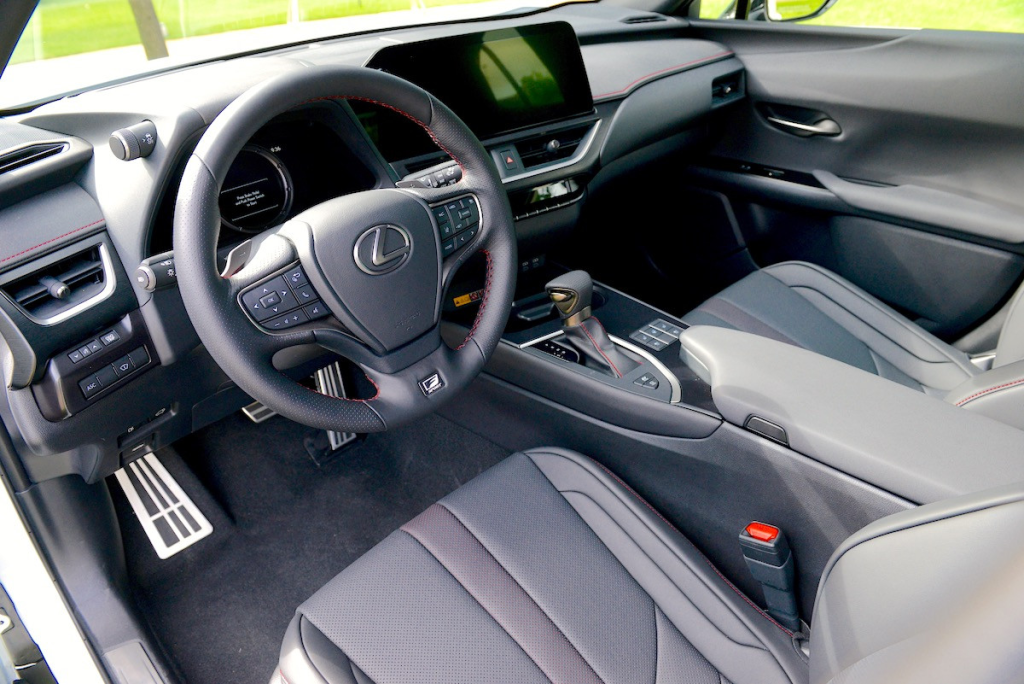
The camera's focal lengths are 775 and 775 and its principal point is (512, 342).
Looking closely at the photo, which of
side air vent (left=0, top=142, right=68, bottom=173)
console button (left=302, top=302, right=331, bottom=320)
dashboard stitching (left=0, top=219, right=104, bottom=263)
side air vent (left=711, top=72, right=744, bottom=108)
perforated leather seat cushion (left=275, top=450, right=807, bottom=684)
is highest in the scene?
side air vent (left=0, top=142, right=68, bottom=173)

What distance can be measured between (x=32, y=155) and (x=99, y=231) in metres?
0.15

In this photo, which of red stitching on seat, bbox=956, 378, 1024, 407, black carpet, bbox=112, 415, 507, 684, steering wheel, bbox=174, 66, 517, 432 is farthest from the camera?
black carpet, bbox=112, 415, 507, 684

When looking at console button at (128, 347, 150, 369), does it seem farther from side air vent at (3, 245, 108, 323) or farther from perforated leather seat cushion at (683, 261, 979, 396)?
perforated leather seat cushion at (683, 261, 979, 396)

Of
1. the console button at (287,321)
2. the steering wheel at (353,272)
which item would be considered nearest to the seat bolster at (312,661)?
the steering wheel at (353,272)

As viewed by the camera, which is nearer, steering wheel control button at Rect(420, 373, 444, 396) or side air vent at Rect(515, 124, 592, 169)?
steering wheel control button at Rect(420, 373, 444, 396)

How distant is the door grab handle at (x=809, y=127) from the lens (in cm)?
211

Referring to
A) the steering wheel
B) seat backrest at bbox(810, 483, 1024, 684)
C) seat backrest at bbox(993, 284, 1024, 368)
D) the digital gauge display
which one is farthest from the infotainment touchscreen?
seat backrest at bbox(810, 483, 1024, 684)

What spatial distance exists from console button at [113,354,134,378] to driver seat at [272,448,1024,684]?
0.43 m

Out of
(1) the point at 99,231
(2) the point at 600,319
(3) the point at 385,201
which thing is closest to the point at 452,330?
(2) the point at 600,319

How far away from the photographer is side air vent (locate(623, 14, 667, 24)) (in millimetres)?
2294

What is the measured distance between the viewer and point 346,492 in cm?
191

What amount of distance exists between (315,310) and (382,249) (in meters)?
0.12

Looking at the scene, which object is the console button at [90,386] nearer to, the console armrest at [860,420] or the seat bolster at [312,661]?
the seat bolster at [312,661]

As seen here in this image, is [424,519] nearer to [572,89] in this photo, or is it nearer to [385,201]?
[385,201]
